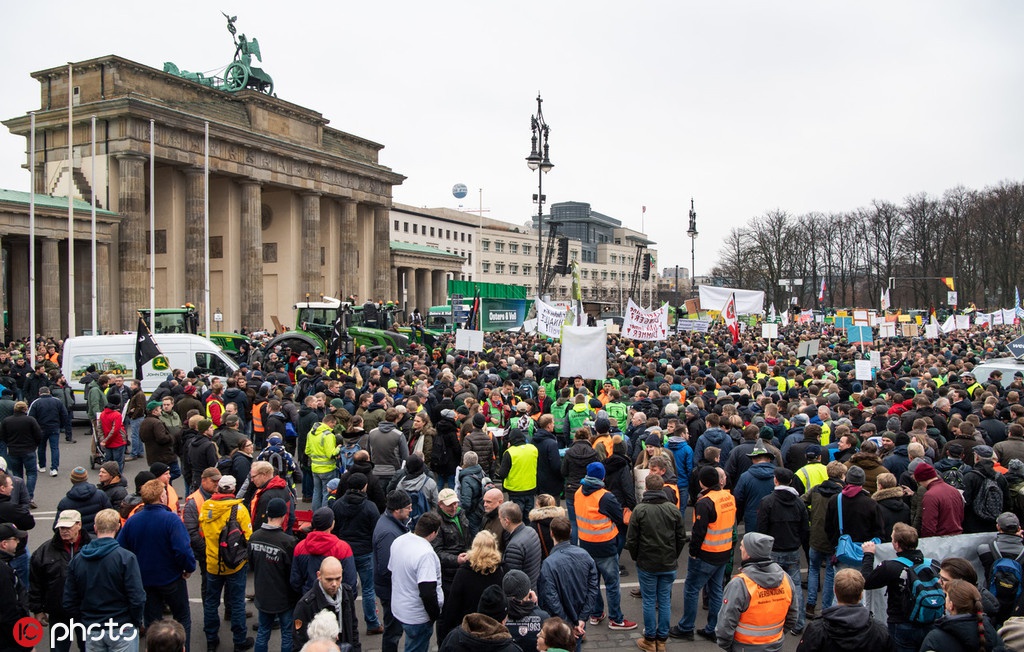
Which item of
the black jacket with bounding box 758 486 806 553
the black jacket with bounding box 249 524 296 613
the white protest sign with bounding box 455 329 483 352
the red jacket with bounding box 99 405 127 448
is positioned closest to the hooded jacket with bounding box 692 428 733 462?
the black jacket with bounding box 758 486 806 553

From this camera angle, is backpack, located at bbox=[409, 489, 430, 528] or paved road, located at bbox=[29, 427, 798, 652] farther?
backpack, located at bbox=[409, 489, 430, 528]

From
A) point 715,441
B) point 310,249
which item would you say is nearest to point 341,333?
point 715,441

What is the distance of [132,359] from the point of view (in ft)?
61.1

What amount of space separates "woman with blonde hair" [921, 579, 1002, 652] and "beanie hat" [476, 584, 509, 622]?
2.62 metres

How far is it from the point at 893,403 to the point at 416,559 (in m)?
10.0

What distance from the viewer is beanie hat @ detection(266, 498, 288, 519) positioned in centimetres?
610

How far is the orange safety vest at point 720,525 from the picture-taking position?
690 centimetres

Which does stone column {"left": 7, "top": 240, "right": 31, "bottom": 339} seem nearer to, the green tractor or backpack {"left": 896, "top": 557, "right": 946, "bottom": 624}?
the green tractor

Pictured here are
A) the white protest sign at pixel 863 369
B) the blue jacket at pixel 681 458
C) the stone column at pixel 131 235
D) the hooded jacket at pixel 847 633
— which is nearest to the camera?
the hooded jacket at pixel 847 633

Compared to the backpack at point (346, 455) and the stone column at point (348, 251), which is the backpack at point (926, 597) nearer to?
the backpack at point (346, 455)

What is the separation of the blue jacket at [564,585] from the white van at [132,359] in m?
14.5

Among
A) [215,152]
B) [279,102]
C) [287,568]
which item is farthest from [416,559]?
[279,102]

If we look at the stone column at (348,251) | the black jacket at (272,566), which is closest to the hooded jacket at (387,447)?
the black jacket at (272,566)

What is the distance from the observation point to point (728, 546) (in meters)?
7.02
